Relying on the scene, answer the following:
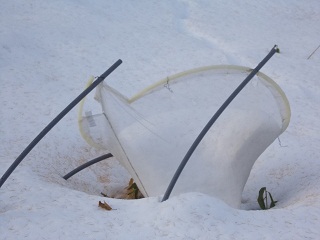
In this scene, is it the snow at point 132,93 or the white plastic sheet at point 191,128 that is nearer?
the snow at point 132,93

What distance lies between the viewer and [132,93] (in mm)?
9367

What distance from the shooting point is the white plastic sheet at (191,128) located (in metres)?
5.62

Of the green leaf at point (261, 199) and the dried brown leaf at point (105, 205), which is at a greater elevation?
the green leaf at point (261, 199)

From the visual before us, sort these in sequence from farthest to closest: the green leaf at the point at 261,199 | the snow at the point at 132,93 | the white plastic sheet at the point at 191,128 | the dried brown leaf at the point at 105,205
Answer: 1. the green leaf at the point at 261,199
2. the white plastic sheet at the point at 191,128
3. the dried brown leaf at the point at 105,205
4. the snow at the point at 132,93

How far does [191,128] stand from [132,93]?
12.5 feet

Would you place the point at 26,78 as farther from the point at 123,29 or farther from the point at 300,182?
the point at 300,182

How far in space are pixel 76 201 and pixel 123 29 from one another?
739cm

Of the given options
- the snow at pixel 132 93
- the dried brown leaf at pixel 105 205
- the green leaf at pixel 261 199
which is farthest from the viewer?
the green leaf at pixel 261 199

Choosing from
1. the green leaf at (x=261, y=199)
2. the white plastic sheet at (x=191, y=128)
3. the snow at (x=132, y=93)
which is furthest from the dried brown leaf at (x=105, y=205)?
the green leaf at (x=261, y=199)

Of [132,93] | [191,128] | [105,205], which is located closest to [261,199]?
[191,128]

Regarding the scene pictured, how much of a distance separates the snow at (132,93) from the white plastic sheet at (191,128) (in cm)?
80

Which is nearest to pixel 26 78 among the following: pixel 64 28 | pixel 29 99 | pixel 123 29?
pixel 29 99

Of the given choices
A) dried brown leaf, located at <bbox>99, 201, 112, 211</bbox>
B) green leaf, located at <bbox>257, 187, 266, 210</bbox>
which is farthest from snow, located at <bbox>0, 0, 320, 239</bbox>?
green leaf, located at <bbox>257, 187, 266, 210</bbox>

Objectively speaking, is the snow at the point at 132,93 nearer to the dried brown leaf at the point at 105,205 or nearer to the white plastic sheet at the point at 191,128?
the dried brown leaf at the point at 105,205
